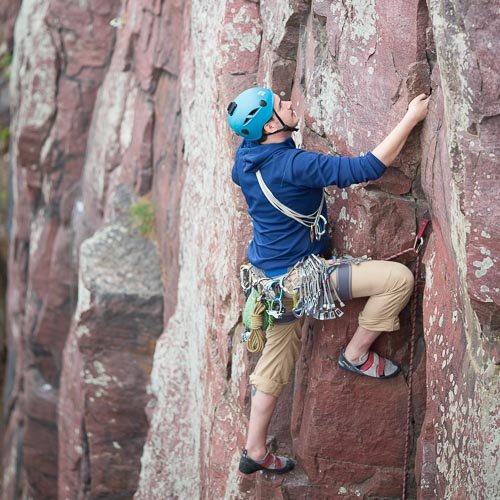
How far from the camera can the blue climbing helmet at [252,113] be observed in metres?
6.00

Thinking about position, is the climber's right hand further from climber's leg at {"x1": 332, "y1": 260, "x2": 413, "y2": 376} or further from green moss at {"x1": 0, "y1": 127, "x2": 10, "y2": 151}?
green moss at {"x1": 0, "y1": 127, "x2": 10, "y2": 151}

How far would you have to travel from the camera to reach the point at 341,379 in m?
6.76

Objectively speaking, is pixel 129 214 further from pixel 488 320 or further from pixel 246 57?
pixel 488 320

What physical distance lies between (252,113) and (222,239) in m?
2.14

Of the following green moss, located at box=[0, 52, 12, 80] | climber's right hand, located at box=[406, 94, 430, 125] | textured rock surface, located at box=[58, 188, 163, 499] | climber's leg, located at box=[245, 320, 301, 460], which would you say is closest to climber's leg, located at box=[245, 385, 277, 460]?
climber's leg, located at box=[245, 320, 301, 460]

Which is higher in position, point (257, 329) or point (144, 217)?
point (144, 217)

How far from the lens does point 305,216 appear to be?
246 inches

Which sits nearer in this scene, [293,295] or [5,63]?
[293,295]

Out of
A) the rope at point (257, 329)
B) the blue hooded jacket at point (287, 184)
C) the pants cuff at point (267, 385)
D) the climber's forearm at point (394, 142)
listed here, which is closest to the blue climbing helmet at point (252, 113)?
the blue hooded jacket at point (287, 184)

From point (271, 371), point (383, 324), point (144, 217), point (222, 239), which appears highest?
point (144, 217)

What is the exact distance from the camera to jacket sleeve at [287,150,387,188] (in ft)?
18.7

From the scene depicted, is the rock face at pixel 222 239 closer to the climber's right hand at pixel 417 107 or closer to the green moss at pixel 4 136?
the climber's right hand at pixel 417 107

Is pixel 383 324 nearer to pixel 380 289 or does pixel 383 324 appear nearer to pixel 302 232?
pixel 380 289

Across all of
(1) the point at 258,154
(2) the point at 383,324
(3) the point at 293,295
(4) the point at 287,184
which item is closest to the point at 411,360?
(2) the point at 383,324
